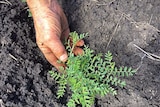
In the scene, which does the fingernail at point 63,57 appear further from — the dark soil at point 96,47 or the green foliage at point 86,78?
the dark soil at point 96,47

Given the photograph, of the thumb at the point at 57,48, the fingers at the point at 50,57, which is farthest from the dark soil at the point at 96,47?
the thumb at the point at 57,48

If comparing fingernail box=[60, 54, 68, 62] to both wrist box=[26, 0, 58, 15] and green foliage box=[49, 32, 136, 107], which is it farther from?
wrist box=[26, 0, 58, 15]

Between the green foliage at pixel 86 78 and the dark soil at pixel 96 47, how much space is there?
0.38 ft

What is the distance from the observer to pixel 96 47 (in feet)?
Answer: 9.52

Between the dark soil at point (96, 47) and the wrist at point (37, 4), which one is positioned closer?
the dark soil at point (96, 47)

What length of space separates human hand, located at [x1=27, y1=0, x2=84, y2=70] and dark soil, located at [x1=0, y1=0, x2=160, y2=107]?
0.48 feet

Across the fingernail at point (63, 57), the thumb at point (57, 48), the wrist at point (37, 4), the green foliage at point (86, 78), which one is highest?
the wrist at point (37, 4)

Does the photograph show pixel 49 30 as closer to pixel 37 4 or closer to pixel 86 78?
pixel 37 4

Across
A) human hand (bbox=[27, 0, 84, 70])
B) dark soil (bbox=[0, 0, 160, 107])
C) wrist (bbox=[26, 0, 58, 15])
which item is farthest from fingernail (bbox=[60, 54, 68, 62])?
wrist (bbox=[26, 0, 58, 15])

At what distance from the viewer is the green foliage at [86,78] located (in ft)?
7.70

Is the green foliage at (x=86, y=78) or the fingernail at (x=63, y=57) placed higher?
the fingernail at (x=63, y=57)

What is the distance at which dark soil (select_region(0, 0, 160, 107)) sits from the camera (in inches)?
99.7

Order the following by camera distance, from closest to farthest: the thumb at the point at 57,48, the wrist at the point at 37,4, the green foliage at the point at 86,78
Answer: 1. the green foliage at the point at 86,78
2. the thumb at the point at 57,48
3. the wrist at the point at 37,4

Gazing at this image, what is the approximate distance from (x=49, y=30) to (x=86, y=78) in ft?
1.45
